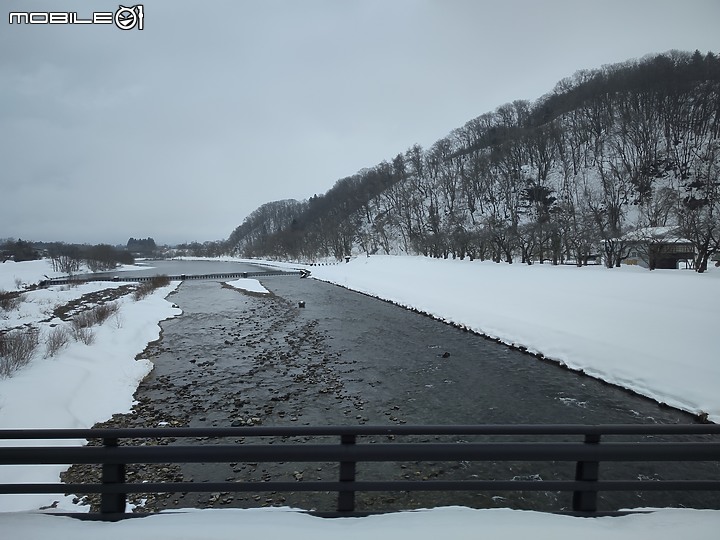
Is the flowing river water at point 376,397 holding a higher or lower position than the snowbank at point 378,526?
lower

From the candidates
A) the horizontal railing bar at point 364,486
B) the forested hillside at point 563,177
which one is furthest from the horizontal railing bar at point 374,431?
the forested hillside at point 563,177

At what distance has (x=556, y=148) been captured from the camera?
85.6 m

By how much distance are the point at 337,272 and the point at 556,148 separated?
6157 centimetres

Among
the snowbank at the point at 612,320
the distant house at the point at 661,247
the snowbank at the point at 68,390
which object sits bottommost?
the snowbank at the point at 68,390

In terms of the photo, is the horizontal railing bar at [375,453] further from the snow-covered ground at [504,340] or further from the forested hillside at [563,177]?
the forested hillside at [563,177]

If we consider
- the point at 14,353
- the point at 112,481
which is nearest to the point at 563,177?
the point at 14,353

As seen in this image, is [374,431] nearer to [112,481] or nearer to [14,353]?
[112,481]

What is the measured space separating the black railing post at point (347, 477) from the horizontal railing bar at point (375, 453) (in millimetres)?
76

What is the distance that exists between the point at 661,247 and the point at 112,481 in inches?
1439

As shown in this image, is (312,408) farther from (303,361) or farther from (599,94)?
(599,94)

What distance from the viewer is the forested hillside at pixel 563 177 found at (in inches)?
1667

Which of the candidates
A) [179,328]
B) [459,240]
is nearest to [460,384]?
[179,328]

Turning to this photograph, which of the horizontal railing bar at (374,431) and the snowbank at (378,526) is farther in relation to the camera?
the horizontal railing bar at (374,431)

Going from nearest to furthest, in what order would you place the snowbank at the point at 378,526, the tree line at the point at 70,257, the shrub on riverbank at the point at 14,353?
the snowbank at the point at 378,526
the shrub on riverbank at the point at 14,353
the tree line at the point at 70,257
